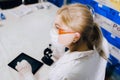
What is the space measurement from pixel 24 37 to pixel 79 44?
0.72 m

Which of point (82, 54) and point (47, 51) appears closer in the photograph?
point (82, 54)

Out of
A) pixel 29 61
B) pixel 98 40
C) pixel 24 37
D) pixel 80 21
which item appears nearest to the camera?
pixel 80 21

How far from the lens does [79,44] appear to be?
0.99 metres

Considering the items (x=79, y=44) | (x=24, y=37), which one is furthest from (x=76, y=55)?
(x=24, y=37)

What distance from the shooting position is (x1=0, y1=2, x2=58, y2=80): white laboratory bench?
128 centimetres

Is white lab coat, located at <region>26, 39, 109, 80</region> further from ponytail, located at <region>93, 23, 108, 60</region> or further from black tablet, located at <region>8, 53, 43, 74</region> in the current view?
black tablet, located at <region>8, 53, 43, 74</region>

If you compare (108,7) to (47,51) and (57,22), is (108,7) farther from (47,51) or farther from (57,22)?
(57,22)

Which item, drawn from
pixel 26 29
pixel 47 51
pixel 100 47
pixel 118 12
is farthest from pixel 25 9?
pixel 100 47

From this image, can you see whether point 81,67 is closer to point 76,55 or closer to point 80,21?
point 76,55

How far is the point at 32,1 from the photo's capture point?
7.65 ft

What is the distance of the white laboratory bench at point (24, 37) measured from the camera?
1.28m

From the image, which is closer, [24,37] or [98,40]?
[98,40]

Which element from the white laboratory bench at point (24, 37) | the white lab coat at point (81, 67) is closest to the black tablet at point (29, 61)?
the white laboratory bench at point (24, 37)

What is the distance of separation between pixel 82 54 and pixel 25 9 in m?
1.15
